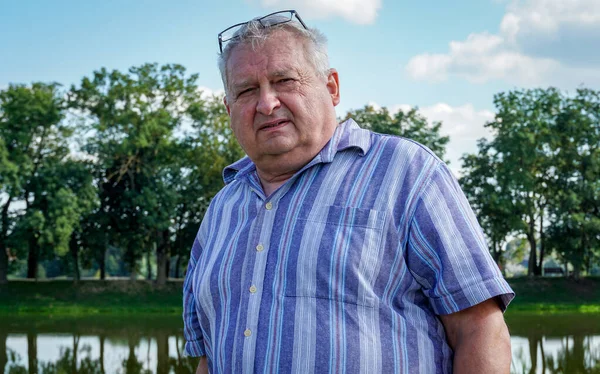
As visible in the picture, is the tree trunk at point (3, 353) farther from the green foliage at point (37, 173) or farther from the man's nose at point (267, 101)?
the green foliage at point (37, 173)

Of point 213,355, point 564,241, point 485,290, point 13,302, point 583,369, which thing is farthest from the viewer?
point 564,241

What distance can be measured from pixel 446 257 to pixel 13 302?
37279mm

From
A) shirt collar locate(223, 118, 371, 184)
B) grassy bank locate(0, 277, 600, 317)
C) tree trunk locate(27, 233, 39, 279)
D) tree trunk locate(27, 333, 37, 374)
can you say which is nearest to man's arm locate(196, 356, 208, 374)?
shirt collar locate(223, 118, 371, 184)

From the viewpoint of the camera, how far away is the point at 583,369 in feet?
41.2

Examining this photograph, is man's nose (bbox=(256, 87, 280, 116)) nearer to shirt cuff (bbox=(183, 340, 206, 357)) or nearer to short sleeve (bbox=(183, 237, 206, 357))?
short sleeve (bbox=(183, 237, 206, 357))

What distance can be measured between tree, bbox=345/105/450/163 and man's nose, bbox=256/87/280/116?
3756 cm

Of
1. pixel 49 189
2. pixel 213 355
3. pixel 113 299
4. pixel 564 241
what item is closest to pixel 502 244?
pixel 564 241

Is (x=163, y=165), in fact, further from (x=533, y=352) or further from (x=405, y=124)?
(x=533, y=352)

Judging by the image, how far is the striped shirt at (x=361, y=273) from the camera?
2088 mm

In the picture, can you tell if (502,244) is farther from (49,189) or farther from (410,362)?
(410,362)

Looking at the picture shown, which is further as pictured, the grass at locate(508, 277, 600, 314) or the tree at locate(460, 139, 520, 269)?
the tree at locate(460, 139, 520, 269)

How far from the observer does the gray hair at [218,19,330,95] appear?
2367 mm

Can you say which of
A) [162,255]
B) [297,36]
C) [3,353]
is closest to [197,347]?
[297,36]

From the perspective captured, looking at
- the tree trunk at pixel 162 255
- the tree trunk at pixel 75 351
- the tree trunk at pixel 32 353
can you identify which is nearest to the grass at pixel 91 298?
the tree trunk at pixel 162 255
